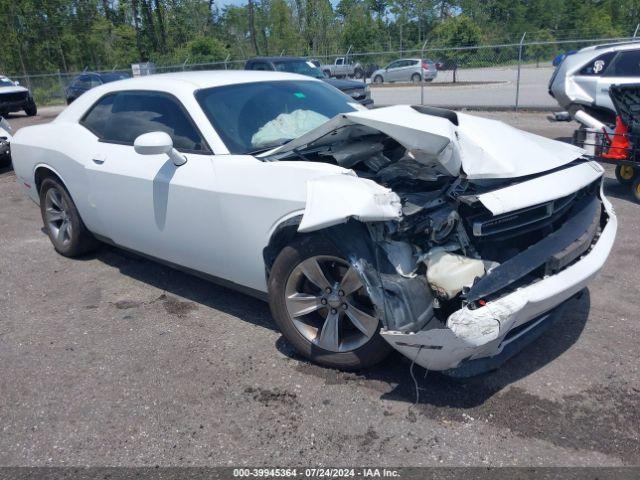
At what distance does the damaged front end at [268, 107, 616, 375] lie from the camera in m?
2.76

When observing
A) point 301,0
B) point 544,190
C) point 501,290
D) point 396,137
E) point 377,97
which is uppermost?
point 301,0

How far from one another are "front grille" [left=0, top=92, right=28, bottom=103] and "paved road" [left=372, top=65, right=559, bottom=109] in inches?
505

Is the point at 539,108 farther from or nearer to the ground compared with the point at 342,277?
nearer to the ground

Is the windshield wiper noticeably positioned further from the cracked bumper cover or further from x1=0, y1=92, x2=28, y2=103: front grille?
x1=0, y1=92, x2=28, y2=103: front grille

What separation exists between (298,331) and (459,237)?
1.08 m

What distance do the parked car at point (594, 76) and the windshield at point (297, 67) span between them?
23.7ft

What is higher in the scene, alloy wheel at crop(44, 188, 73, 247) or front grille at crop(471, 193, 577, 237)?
front grille at crop(471, 193, 577, 237)

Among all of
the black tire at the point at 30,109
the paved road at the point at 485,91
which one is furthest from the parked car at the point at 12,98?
the paved road at the point at 485,91

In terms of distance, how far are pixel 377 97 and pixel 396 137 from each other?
20371mm

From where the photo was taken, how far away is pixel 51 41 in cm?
4097

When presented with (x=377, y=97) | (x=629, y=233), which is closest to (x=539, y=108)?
(x=377, y=97)

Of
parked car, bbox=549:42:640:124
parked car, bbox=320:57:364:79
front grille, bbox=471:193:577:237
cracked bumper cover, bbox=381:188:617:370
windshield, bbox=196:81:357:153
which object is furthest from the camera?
parked car, bbox=320:57:364:79

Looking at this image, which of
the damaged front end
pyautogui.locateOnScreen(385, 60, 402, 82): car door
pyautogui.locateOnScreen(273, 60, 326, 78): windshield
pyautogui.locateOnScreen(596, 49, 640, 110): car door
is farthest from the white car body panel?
pyautogui.locateOnScreen(385, 60, 402, 82): car door

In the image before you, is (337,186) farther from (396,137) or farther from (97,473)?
(97,473)
